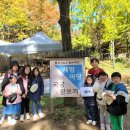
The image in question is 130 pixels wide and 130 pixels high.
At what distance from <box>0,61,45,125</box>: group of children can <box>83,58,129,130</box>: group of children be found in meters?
1.26

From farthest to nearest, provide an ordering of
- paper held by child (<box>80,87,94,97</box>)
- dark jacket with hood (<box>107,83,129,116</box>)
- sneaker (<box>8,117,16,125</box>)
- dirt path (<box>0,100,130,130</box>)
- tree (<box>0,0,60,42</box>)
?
tree (<box>0,0,60,42</box>)
sneaker (<box>8,117,16,125</box>)
paper held by child (<box>80,87,94,97</box>)
dirt path (<box>0,100,130,130</box>)
dark jacket with hood (<box>107,83,129,116</box>)

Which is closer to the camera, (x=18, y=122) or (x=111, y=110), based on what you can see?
(x=111, y=110)

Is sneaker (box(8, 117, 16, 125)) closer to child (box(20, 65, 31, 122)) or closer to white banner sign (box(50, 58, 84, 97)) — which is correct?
child (box(20, 65, 31, 122))

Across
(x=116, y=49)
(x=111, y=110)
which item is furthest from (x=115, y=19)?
(x=111, y=110)

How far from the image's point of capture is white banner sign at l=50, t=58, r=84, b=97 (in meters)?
6.97

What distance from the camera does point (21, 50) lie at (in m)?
16.6

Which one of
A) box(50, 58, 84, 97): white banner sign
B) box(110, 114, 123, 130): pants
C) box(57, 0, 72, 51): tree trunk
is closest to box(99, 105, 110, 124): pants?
box(110, 114, 123, 130): pants

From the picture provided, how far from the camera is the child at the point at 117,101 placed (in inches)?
195

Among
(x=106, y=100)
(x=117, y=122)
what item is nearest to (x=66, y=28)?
(x=106, y=100)

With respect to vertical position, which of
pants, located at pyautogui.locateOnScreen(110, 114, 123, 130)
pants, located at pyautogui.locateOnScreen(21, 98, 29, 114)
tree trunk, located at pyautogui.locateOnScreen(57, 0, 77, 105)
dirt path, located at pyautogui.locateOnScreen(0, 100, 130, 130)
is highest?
tree trunk, located at pyautogui.locateOnScreen(57, 0, 77, 105)

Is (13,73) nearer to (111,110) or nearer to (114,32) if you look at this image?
(111,110)

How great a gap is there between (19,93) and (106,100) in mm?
2407

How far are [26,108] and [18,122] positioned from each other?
0.45 metres

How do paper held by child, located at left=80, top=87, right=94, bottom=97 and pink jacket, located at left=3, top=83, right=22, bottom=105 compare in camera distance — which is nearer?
paper held by child, located at left=80, top=87, right=94, bottom=97
